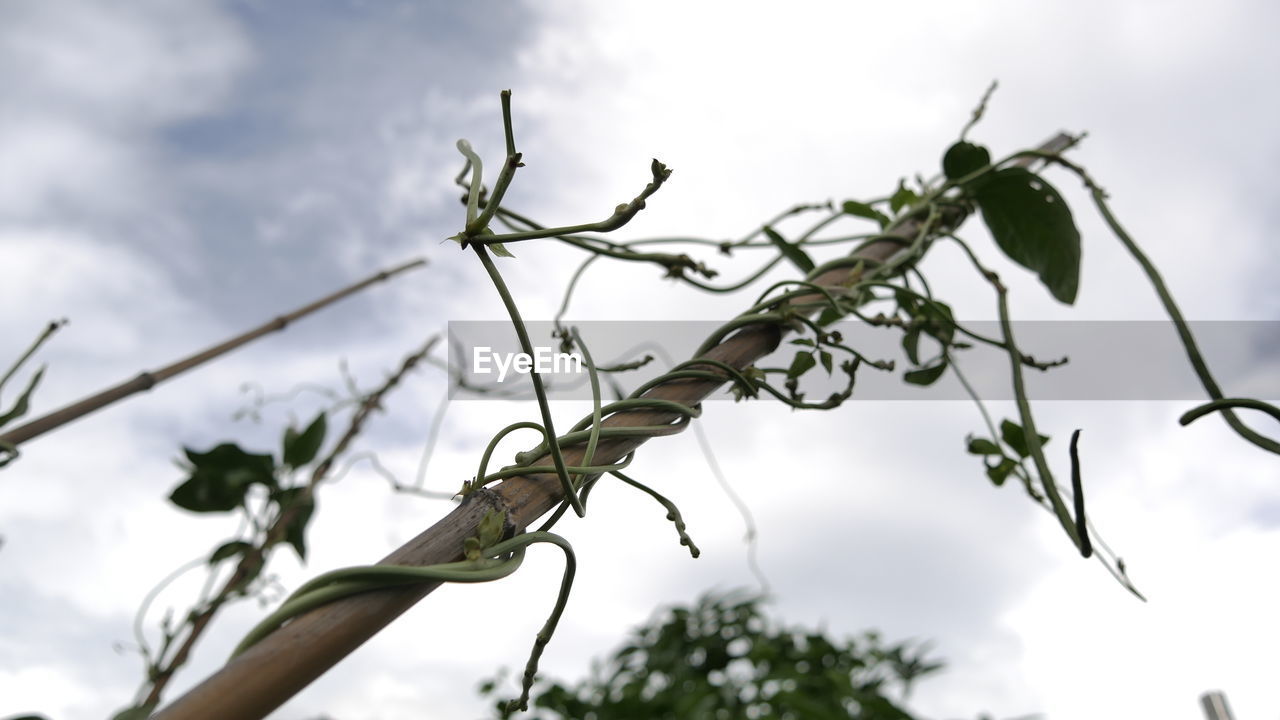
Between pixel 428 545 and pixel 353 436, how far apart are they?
711 millimetres

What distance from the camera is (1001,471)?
0.57 metres

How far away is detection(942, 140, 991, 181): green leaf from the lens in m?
0.61

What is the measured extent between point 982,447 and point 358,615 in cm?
46

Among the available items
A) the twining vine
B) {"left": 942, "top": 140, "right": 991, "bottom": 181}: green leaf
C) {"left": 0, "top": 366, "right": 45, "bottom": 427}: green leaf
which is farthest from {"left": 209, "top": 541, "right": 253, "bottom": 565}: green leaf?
{"left": 942, "top": 140, "right": 991, "bottom": 181}: green leaf

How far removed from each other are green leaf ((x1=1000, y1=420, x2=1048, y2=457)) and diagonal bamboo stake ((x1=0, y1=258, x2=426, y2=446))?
59 centimetres

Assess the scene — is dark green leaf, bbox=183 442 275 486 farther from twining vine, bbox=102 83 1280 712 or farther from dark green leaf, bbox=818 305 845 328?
dark green leaf, bbox=818 305 845 328

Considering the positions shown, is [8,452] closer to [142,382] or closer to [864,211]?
[142,382]

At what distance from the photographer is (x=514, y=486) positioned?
304 mm

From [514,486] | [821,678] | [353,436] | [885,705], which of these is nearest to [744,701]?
[821,678]

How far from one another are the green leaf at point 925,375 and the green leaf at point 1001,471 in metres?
0.08

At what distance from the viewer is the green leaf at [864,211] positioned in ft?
2.05

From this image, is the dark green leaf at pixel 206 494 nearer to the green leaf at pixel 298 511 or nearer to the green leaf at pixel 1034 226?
the green leaf at pixel 298 511

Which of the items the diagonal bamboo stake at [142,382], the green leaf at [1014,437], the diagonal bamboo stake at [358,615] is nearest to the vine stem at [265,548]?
the diagonal bamboo stake at [142,382]
